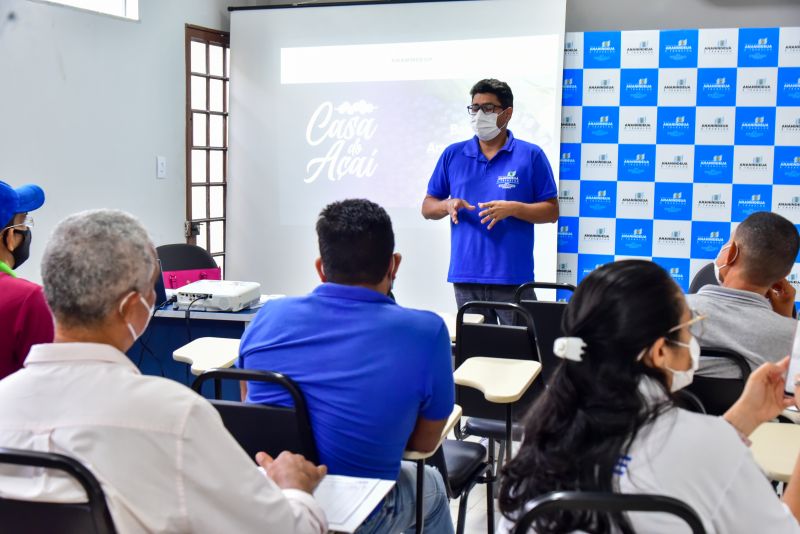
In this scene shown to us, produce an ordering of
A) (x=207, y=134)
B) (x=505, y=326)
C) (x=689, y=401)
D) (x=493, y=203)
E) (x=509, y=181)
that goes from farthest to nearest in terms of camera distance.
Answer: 1. (x=207, y=134)
2. (x=509, y=181)
3. (x=493, y=203)
4. (x=505, y=326)
5. (x=689, y=401)

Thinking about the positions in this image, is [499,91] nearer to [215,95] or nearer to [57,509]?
[215,95]

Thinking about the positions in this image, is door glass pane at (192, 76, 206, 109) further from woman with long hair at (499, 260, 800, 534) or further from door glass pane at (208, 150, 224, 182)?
woman with long hair at (499, 260, 800, 534)

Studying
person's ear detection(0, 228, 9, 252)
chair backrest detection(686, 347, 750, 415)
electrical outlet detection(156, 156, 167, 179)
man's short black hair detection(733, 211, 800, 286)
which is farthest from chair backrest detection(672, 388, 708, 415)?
electrical outlet detection(156, 156, 167, 179)

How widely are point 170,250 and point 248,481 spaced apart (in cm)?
320

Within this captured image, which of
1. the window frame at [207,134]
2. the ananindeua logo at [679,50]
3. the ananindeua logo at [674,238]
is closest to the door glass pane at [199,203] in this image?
the window frame at [207,134]

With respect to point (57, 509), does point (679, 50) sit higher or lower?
higher

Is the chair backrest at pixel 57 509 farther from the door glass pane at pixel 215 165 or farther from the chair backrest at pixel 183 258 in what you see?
the door glass pane at pixel 215 165

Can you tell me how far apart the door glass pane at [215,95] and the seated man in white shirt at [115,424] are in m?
4.66

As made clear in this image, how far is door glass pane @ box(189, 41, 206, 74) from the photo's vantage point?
18.0ft

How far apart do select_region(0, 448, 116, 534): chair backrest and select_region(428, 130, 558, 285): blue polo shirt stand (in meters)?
2.69

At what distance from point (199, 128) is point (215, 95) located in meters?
0.32

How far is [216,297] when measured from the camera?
11.3 feet

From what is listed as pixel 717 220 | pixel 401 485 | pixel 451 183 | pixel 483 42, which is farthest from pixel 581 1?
pixel 401 485

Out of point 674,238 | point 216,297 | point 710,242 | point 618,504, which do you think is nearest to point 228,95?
point 216,297
